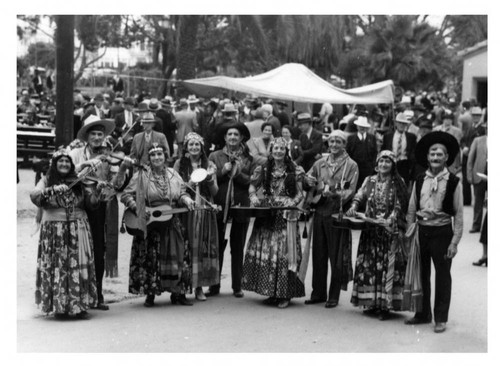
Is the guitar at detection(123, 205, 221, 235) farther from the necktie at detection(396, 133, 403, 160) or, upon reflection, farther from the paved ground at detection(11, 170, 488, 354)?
the necktie at detection(396, 133, 403, 160)

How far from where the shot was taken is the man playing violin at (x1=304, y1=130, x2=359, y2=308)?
9188 mm

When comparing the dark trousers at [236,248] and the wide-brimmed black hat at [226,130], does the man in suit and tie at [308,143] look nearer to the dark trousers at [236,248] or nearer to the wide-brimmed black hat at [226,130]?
the wide-brimmed black hat at [226,130]

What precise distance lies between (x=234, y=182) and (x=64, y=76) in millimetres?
4838

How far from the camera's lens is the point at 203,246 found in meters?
9.23

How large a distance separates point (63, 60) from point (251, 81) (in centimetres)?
581

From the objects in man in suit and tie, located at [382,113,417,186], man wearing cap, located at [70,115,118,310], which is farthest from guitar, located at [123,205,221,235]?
man in suit and tie, located at [382,113,417,186]

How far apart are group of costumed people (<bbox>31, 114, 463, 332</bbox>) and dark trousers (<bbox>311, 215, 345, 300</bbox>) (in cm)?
1

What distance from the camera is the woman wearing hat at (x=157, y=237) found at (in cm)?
872

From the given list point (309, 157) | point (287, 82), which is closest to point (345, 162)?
point (309, 157)

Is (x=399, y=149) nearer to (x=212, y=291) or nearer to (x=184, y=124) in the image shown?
(x=212, y=291)

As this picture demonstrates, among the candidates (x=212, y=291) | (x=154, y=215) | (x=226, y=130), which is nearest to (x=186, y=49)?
(x=226, y=130)

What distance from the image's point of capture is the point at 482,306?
9.22 metres
